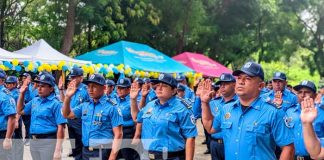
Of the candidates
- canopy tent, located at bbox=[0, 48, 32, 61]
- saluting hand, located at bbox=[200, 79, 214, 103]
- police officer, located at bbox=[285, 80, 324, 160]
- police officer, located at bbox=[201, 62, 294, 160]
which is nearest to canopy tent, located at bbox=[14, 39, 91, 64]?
canopy tent, located at bbox=[0, 48, 32, 61]

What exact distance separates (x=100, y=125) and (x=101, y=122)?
1.5 inches

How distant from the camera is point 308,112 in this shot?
10.8 feet

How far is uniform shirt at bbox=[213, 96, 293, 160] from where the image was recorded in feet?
12.1

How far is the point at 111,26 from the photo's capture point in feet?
61.3

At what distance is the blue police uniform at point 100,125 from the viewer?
5.32m

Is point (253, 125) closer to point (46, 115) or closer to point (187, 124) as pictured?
point (187, 124)

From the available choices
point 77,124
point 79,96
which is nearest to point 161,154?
point 77,124

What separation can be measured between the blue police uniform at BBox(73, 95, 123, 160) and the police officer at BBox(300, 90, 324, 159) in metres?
2.50

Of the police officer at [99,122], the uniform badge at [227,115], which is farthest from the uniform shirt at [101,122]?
the uniform badge at [227,115]

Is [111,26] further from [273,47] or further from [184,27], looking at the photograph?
[273,47]

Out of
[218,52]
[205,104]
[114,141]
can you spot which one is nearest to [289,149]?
[205,104]

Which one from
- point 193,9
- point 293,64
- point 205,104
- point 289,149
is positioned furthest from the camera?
point 293,64

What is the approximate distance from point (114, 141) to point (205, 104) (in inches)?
47.6

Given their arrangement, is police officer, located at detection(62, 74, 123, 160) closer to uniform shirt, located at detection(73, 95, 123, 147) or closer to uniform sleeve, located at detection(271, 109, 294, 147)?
uniform shirt, located at detection(73, 95, 123, 147)
